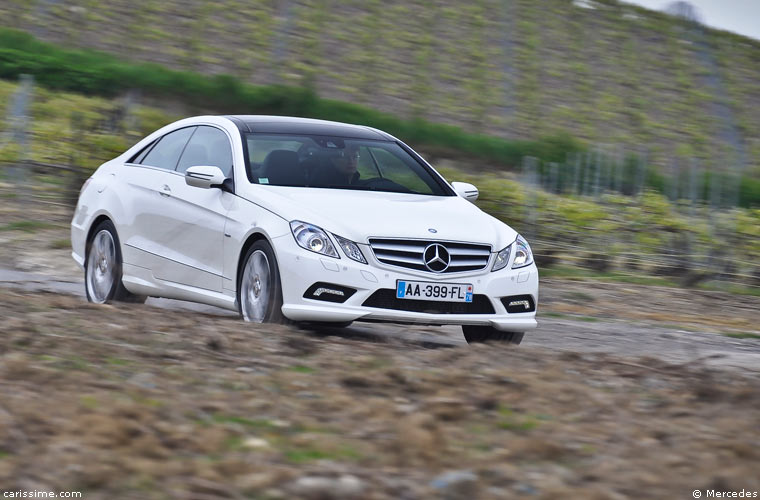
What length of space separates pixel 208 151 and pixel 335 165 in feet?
3.14

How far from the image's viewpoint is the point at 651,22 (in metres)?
53.6

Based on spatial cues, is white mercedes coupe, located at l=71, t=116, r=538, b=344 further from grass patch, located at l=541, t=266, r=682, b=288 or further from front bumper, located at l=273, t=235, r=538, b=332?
grass patch, located at l=541, t=266, r=682, b=288

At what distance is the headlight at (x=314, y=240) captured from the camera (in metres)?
7.70

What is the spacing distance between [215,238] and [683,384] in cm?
341

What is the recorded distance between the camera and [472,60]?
137ft

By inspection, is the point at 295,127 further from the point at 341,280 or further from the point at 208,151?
the point at 341,280

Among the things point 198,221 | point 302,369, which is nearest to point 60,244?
point 198,221

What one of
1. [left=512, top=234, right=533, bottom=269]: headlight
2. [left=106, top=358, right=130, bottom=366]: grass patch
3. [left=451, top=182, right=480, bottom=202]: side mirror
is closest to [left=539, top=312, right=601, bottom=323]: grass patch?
[left=451, top=182, right=480, bottom=202]: side mirror

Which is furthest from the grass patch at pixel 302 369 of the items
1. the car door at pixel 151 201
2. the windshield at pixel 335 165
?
the car door at pixel 151 201

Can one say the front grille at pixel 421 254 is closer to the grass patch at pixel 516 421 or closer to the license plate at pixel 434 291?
the license plate at pixel 434 291

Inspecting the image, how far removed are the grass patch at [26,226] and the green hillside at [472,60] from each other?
58.4 feet

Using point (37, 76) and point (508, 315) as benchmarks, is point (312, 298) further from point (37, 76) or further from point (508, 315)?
point (37, 76)

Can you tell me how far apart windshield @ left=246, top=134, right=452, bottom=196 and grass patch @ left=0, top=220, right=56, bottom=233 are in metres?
6.55

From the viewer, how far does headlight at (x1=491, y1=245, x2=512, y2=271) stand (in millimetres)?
8172
